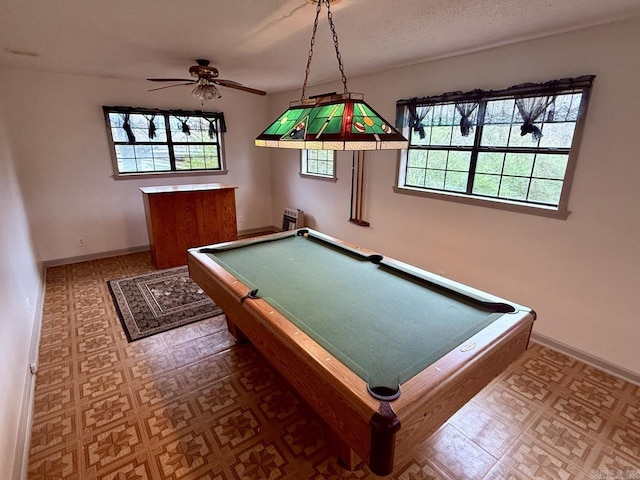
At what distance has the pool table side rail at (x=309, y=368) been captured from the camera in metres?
1.11

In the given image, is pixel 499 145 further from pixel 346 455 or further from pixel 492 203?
pixel 346 455

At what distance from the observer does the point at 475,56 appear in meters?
2.92

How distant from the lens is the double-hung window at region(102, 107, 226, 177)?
14.9 ft

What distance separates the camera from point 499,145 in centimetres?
295

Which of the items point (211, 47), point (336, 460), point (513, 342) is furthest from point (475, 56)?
point (336, 460)

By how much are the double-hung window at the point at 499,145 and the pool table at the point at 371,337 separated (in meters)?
1.48

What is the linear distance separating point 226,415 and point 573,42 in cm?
359

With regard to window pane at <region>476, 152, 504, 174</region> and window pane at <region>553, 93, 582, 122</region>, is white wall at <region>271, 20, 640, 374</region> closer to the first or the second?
window pane at <region>553, 93, 582, 122</region>

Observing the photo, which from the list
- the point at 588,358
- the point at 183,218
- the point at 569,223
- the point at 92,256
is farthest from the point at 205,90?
the point at 588,358

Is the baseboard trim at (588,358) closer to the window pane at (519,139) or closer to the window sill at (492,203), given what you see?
the window sill at (492,203)

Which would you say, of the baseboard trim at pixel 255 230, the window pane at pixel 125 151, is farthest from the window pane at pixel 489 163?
the window pane at pixel 125 151

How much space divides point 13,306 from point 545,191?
423 cm

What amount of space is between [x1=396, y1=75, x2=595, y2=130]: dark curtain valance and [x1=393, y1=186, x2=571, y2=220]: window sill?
2.25 feet

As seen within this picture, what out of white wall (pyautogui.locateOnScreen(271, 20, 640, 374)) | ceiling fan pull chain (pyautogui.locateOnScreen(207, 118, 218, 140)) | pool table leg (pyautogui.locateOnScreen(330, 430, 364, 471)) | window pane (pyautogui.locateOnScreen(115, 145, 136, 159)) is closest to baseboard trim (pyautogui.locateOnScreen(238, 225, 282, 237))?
ceiling fan pull chain (pyautogui.locateOnScreen(207, 118, 218, 140))
